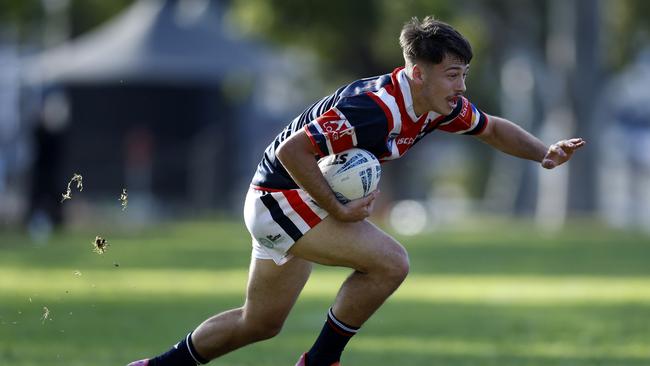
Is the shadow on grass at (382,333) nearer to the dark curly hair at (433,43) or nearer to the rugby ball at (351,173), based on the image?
the rugby ball at (351,173)

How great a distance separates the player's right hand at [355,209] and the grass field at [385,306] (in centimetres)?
273

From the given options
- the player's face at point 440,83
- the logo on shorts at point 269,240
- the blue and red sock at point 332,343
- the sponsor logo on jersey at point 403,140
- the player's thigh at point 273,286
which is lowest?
the blue and red sock at point 332,343

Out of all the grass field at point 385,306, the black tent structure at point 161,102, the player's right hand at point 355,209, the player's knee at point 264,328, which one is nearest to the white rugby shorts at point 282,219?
the player's right hand at point 355,209

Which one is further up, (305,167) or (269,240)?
(305,167)

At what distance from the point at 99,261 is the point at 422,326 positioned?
10368mm

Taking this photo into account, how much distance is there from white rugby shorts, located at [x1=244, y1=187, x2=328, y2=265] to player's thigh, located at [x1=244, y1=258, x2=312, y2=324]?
0.05m

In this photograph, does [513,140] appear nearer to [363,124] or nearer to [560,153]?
[560,153]

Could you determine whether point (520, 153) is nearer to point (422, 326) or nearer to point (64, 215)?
point (422, 326)

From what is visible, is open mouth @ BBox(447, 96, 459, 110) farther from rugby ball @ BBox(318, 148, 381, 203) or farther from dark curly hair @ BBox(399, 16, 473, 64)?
rugby ball @ BBox(318, 148, 381, 203)

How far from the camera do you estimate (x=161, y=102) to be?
50.7 meters

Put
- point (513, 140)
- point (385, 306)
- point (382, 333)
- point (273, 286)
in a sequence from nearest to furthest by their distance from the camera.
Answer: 1. point (273, 286)
2. point (513, 140)
3. point (382, 333)
4. point (385, 306)

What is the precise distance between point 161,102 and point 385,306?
33.6 meters

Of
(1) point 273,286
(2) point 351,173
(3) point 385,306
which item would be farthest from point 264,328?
(3) point 385,306

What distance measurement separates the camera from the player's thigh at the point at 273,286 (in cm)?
954
